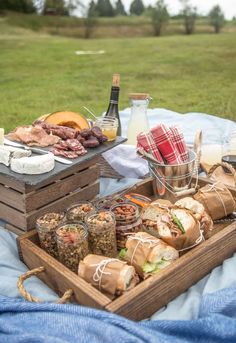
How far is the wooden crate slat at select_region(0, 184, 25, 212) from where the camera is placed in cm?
140

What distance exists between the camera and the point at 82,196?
64.2 inches

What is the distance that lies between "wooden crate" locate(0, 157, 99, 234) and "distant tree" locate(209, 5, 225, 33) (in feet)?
30.7

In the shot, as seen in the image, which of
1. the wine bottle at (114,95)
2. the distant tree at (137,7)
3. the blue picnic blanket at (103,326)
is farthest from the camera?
the distant tree at (137,7)

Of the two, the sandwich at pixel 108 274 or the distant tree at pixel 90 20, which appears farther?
the distant tree at pixel 90 20

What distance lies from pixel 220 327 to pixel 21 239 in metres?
0.61

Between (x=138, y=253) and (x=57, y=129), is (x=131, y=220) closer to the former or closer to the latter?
(x=138, y=253)

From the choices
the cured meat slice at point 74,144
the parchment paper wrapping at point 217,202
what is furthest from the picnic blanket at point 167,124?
the parchment paper wrapping at point 217,202

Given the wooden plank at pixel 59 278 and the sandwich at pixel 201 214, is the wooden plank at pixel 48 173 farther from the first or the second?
the sandwich at pixel 201 214

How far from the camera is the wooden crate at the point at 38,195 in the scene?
1.40m

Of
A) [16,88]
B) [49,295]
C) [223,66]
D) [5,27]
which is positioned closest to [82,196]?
[49,295]

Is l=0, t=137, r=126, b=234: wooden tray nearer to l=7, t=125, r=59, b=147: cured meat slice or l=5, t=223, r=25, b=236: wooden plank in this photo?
l=5, t=223, r=25, b=236: wooden plank

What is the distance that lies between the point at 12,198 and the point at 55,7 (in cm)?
981

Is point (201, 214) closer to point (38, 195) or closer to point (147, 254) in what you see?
point (147, 254)

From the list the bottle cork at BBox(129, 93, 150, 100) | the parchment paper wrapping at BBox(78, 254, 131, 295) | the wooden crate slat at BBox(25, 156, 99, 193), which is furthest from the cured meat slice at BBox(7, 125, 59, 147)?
the parchment paper wrapping at BBox(78, 254, 131, 295)
